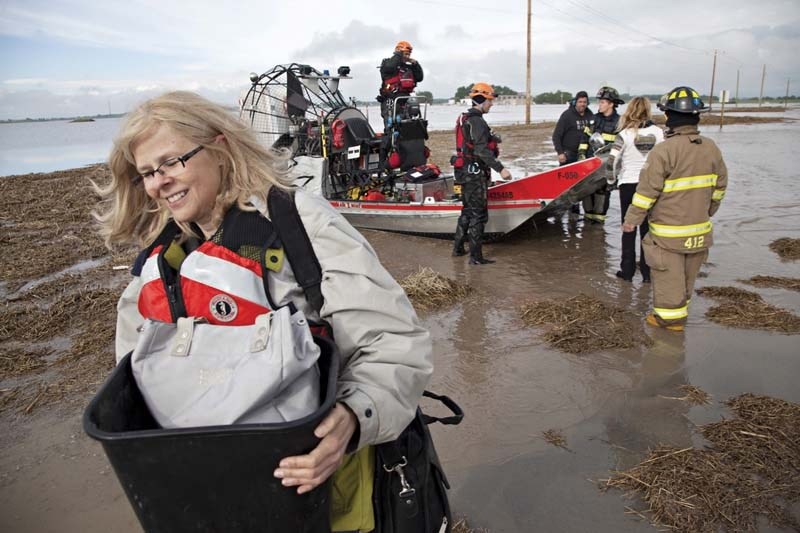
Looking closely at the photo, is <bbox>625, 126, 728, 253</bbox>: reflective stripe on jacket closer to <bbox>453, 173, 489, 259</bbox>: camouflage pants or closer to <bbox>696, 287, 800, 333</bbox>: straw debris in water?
<bbox>696, 287, 800, 333</bbox>: straw debris in water

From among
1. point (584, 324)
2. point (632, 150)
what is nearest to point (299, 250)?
point (584, 324)

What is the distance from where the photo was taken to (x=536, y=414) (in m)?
3.15

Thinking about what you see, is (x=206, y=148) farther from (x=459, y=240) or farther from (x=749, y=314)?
(x=459, y=240)

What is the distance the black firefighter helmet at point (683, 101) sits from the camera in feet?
12.6

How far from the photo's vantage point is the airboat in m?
7.34

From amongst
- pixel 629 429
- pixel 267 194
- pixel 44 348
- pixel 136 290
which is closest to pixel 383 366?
pixel 267 194

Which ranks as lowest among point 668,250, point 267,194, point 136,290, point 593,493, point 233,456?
point 593,493

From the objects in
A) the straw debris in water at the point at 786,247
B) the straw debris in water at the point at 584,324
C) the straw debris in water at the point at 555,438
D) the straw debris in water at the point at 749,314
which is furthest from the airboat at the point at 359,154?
the straw debris in water at the point at 555,438

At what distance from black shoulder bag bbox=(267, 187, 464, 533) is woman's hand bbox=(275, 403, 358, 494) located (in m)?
0.27

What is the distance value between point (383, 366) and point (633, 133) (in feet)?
17.6

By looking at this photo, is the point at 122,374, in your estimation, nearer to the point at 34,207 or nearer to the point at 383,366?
the point at 383,366

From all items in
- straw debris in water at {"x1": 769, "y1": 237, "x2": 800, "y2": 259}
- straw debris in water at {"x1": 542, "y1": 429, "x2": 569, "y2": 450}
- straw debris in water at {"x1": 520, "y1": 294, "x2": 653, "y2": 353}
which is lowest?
straw debris in water at {"x1": 542, "y1": 429, "x2": 569, "y2": 450}

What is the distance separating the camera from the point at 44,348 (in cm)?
438

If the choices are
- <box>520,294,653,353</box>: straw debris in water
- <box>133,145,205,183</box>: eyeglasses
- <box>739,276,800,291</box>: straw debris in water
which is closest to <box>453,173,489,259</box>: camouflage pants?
<box>520,294,653,353</box>: straw debris in water
